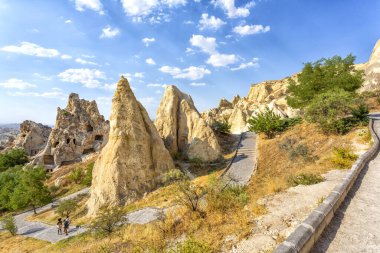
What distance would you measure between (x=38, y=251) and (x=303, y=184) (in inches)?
645

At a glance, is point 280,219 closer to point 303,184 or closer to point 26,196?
point 303,184

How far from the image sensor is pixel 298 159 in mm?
20250

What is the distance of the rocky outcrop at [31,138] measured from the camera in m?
62.7

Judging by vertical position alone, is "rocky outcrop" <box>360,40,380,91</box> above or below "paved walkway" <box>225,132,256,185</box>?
above

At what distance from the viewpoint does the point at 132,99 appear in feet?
78.0

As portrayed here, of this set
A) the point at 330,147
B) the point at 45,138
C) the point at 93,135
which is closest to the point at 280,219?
the point at 330,147

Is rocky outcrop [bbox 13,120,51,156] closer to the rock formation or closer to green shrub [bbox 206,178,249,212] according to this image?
the rock formation

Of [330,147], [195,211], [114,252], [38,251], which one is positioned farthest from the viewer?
[330,147]

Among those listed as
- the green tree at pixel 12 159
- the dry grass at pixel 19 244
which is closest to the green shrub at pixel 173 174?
the dry grass at pixel 19 244

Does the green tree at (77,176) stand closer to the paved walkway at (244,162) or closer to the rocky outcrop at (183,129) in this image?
the rocky outcrop at (183,129)

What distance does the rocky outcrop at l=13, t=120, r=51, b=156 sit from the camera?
6272 centimetres

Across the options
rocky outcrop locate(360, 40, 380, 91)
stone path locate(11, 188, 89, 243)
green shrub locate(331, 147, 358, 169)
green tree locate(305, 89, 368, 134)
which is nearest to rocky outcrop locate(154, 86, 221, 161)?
green tree locate(305, 89, 368, 134)

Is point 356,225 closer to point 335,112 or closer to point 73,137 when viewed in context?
point 335,112

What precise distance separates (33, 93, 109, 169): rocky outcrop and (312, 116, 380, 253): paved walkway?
47.2 meters
